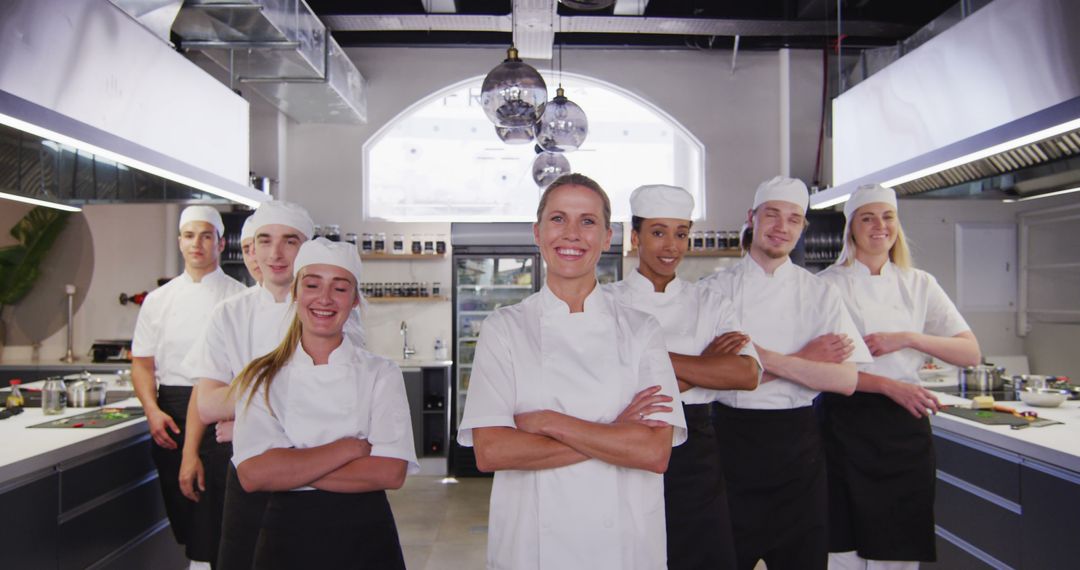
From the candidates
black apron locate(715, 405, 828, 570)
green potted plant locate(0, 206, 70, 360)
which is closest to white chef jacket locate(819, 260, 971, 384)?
black apron locate(715, 405, 828, 570)

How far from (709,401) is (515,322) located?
74cm

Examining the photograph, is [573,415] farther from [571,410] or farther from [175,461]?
[175,461]

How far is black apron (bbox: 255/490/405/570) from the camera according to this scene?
1.51m

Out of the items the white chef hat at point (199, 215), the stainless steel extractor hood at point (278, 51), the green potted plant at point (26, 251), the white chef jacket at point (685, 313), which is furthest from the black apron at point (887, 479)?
the green potted plant at point (26, 251)

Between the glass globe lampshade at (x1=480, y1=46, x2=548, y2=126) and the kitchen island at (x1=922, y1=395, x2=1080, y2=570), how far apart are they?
199 centimetres

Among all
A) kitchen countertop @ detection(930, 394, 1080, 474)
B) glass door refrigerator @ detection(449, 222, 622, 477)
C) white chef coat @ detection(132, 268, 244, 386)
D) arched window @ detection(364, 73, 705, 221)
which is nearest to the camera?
kitchen countertop @ detection(930, 394, 1080, 474)

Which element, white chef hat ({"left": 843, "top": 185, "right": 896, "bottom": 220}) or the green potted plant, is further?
the green potted plant

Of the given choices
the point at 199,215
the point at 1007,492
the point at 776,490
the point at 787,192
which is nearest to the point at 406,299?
the point at 199,215

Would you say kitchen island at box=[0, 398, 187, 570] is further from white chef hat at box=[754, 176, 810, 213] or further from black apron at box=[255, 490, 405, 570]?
white chef hat at box=[754, 176, 810, 213]

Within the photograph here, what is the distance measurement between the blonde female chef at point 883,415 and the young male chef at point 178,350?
2204mm

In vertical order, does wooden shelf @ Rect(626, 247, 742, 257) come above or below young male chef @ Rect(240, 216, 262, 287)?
above

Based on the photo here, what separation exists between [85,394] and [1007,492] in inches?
144

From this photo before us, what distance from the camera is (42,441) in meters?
2.28

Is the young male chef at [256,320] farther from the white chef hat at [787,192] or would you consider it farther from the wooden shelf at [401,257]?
the wooden shelf at [401,257]
